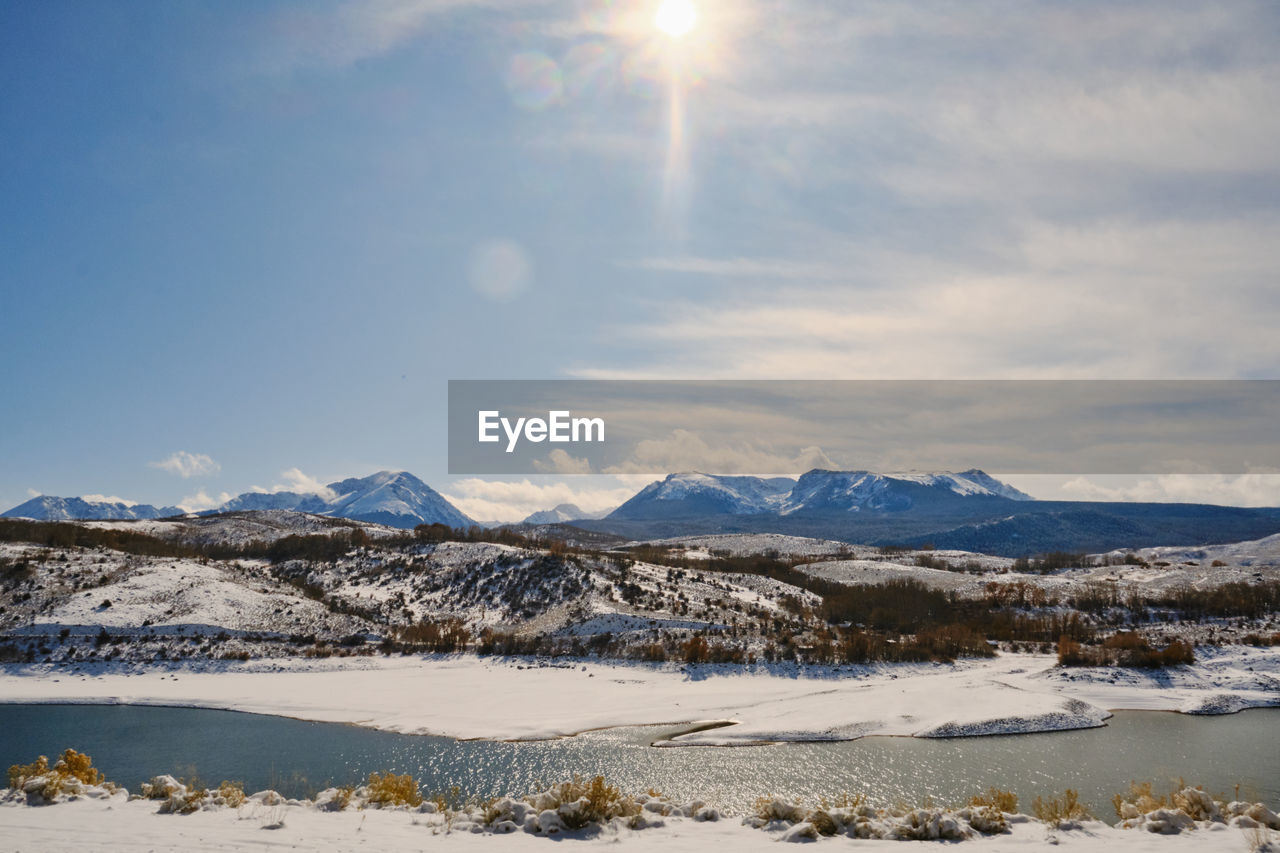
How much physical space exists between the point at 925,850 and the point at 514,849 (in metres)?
9.70

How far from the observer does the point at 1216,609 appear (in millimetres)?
80000

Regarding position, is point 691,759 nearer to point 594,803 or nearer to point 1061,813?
point 594,803

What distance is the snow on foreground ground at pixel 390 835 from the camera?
1550 centimetres

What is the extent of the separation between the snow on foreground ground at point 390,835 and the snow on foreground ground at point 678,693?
18.1m

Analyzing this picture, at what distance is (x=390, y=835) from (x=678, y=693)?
31379 millimetres

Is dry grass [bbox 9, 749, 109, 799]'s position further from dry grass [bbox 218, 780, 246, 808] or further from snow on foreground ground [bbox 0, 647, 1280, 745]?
snow on foreground ground [bbox 0, 647, 1280, 745]

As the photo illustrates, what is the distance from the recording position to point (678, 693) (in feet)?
152

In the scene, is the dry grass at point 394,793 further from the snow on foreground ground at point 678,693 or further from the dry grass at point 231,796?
the snow on foreground ground at point 678,693

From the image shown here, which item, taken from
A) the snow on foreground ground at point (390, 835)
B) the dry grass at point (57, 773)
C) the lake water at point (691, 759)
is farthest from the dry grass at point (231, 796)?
the lake water at point (691, 759)

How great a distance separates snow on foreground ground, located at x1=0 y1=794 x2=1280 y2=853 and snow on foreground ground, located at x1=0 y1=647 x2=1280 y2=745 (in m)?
18.1

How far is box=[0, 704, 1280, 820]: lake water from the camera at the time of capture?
92.1ft

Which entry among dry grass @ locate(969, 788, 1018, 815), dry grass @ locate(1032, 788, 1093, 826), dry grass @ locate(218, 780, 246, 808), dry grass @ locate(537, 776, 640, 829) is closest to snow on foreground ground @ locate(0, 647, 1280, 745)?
dry grass @ locate(969, 788, 1018, 815)

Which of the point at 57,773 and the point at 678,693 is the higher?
the point at 57,773

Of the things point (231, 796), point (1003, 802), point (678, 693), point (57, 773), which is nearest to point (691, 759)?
point (678, 693)
